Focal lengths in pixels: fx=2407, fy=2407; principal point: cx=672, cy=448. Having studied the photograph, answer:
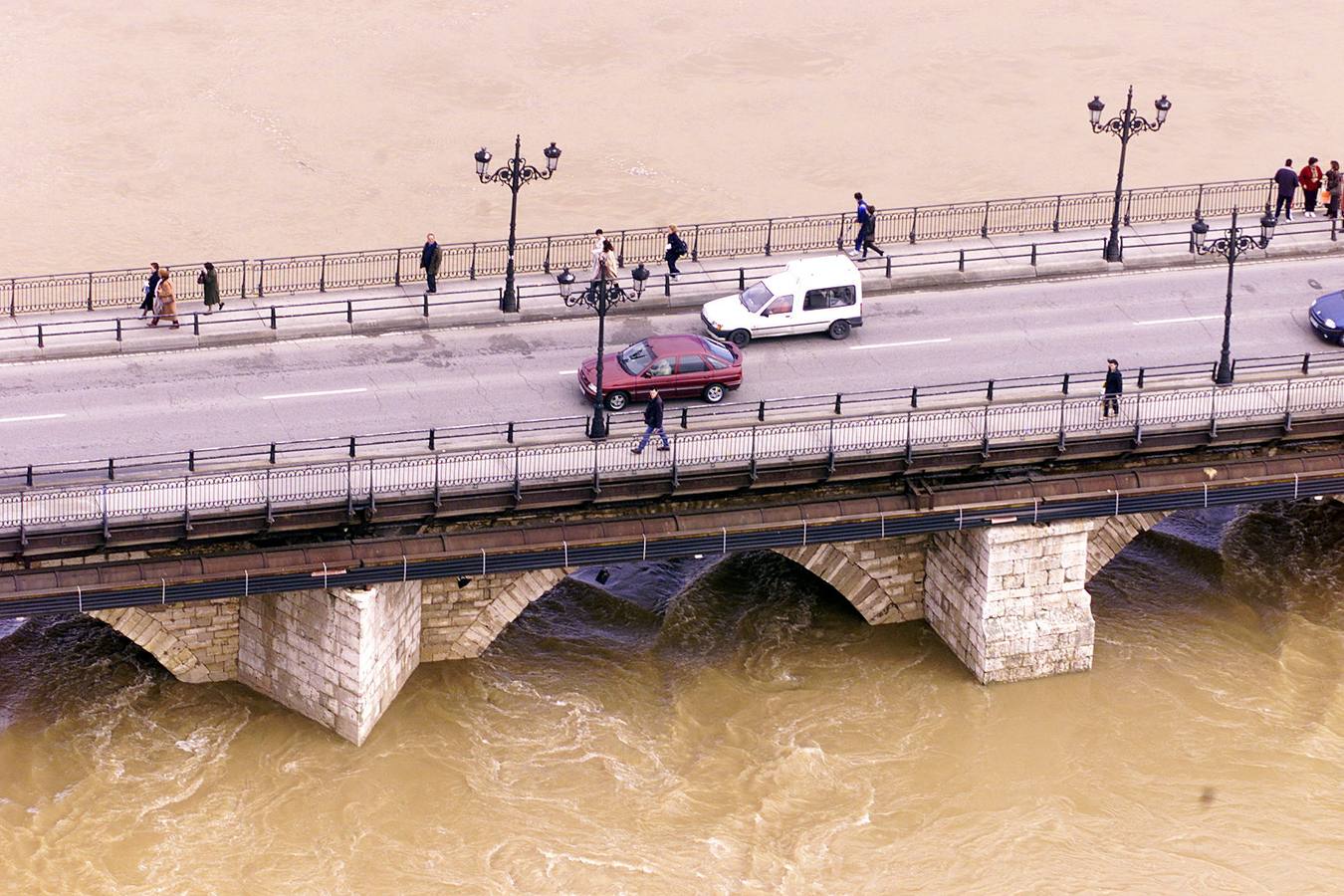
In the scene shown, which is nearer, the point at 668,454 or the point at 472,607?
the point at 668,454

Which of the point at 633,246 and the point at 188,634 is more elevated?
the point at 633,246

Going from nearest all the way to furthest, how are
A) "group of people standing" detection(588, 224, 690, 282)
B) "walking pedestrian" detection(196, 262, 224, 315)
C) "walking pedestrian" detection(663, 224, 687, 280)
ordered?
1. "group of people standing" detection(588, 224, 690, 282)
2. "walking pedestrian" detection(196, 262, 224, 315)
3. "walking pedestrian" detection(663, 224, 687, 280)

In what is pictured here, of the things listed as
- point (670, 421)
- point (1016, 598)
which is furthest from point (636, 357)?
point (1016, 598)

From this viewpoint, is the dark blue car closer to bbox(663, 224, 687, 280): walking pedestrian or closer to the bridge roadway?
the bridge roadway

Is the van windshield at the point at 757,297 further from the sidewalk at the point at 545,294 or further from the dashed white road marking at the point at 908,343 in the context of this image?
the dashed white road marking at the point at 908,343

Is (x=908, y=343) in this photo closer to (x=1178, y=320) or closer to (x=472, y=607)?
(x=1178, y=320)

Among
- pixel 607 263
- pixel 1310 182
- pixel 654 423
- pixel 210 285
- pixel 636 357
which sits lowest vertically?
pixel 654 423

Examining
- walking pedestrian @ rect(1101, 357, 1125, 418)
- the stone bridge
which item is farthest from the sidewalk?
walking pedestrian @ rect(1101, 357, 1125, 418)
